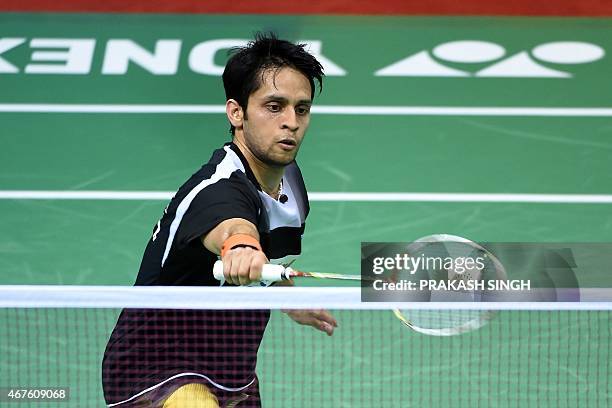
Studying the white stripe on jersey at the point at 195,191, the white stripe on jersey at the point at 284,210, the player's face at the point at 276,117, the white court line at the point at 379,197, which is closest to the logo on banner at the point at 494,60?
the white court line at the point at 379,197

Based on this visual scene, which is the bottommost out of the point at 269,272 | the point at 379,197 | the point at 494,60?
the point at 269,272

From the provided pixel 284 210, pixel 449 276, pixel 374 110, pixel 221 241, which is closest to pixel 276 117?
pixel 284 210

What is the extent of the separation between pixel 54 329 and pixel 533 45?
16.0 feet

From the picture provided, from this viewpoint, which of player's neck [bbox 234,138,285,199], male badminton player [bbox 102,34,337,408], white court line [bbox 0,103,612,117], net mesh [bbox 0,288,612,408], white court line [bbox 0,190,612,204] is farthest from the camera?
white court line [bbox 0,103,612,117]

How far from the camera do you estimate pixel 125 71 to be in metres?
9.20

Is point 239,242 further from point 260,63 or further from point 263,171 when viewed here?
point 260,63

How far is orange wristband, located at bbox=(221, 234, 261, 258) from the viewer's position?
3262 mm

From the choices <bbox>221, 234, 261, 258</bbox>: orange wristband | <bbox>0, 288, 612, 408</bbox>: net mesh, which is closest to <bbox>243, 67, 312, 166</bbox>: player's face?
<bbox>221, 234, 261, 258</bbox>: orange wristband

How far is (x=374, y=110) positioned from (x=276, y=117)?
16.6 feet

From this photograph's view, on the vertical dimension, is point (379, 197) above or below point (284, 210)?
above

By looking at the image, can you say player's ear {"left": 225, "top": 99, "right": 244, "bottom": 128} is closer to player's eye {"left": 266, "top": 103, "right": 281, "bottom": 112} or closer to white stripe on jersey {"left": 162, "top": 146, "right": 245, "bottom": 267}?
player's eye {"left": 266, "top": 103, "right": 281, "bottom": 112}

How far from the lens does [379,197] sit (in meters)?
8.22

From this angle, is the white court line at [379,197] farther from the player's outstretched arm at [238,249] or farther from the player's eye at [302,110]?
the player's outstretched arm at [238,249]

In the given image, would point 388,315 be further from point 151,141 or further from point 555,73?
point 555,73
